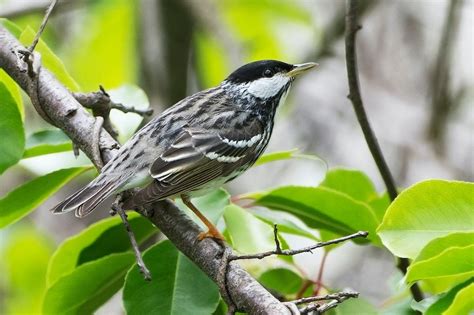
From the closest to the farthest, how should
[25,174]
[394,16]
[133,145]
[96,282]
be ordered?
1. [96,282]
2. [133,145]
3. [25,174]
4. [394,16]

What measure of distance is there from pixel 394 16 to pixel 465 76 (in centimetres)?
132

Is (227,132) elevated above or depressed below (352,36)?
below

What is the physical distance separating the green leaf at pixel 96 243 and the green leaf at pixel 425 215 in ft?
3.07

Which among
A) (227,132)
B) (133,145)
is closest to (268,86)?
(227,132)

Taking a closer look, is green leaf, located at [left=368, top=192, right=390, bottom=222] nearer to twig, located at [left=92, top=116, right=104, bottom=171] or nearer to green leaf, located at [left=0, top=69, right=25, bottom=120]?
twig, located at [left=92, top=116, right=104, bottom=171]

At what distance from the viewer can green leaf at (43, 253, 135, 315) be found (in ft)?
9.25

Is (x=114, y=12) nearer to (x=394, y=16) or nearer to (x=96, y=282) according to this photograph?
(x=394, y=16)

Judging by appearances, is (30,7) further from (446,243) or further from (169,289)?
(446,243)

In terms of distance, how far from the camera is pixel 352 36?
10.0 ft

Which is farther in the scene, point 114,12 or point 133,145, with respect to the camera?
point 114,12

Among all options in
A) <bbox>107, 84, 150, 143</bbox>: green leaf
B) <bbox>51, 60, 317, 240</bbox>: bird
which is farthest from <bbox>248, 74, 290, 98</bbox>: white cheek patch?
<bbox>107, 84, 150, 143</bbox>: green leaf

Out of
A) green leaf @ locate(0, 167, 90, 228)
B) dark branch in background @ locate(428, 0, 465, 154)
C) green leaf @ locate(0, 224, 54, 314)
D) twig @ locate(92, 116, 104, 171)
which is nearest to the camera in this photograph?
twig @ locate(92, 116, 104, 171)

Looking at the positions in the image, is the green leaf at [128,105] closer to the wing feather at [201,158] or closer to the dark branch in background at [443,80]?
the wing feather at [201,158]

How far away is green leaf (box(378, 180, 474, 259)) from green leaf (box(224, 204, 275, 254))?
0.47 meters
